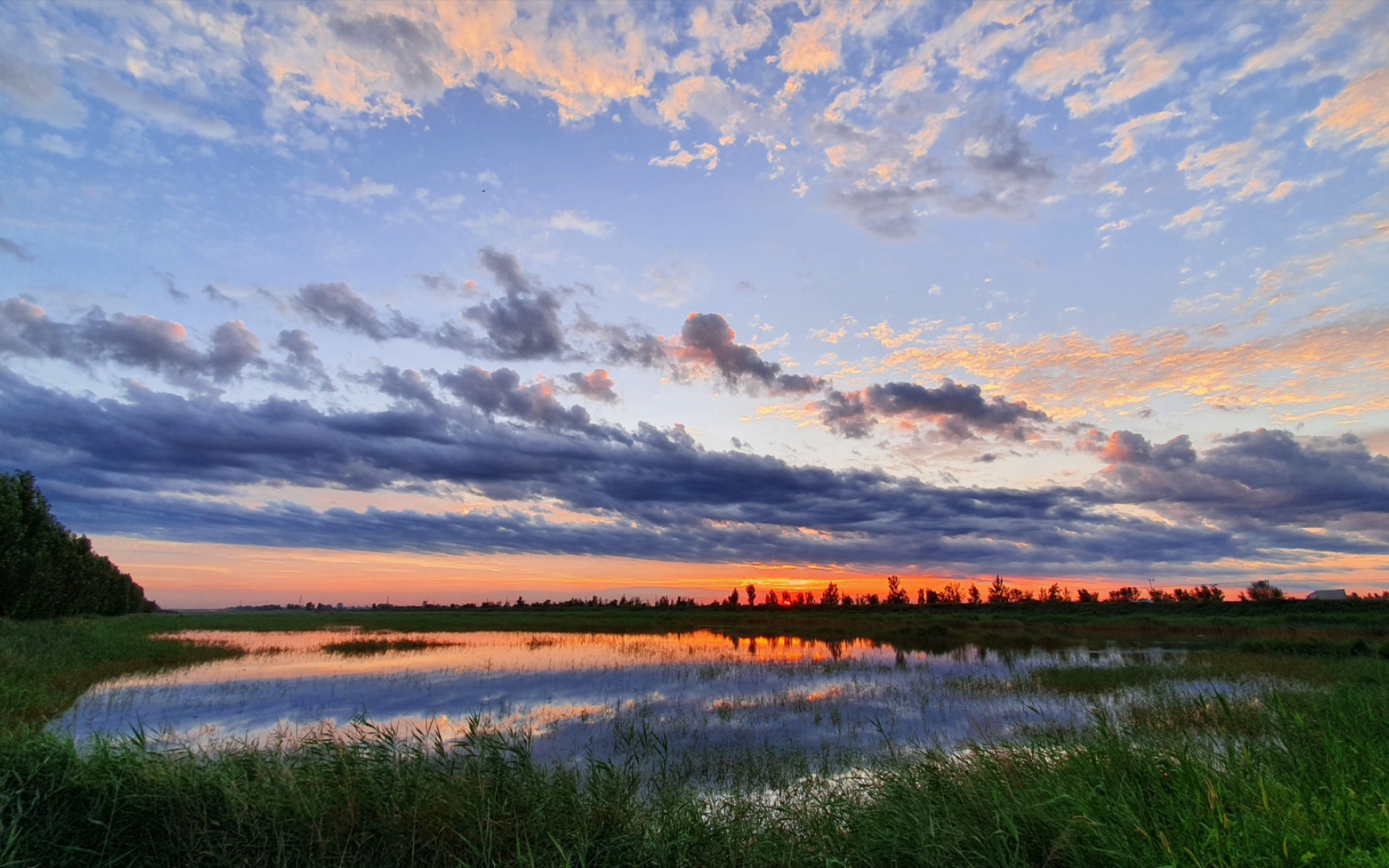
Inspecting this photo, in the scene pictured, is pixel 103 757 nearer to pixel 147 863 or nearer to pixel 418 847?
pixel 147 863

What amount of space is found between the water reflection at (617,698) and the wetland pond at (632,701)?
0.09m

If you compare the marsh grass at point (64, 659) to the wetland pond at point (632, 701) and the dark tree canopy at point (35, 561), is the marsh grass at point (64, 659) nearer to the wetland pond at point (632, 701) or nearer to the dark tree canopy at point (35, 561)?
the wetland pond at point (632, 701)

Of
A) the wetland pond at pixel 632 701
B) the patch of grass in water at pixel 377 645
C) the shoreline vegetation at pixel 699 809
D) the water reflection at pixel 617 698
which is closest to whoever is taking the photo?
the shoreline vegetation at pixel 699 809

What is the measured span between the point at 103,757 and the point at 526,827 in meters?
5.85

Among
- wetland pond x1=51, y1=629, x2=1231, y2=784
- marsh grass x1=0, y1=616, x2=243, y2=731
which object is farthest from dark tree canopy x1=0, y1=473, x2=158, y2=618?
wetland pond x1=51, y1=629, x2=1231, y2=784

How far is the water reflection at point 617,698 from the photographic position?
1426 cm

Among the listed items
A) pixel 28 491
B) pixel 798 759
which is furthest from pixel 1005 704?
pixel 28 491

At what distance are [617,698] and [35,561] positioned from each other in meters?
A: 41.7

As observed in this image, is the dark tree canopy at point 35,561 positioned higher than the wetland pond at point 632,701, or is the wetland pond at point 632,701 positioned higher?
the dark tree canopy at point 35,561

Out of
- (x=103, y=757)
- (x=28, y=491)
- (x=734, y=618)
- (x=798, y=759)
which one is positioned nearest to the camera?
(x=103, y=757)

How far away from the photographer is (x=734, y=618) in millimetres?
75250

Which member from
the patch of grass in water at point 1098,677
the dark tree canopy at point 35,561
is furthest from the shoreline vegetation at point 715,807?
the dark tree canopy at point 35,561

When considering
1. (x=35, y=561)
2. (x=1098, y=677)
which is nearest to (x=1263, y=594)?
(x=1098, y=677)

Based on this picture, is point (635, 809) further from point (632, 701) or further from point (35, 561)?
point (35, 561)
